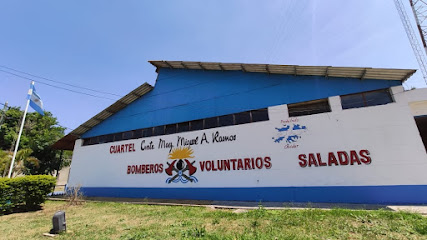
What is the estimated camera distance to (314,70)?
9.07 metres

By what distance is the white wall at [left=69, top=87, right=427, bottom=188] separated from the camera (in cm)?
754

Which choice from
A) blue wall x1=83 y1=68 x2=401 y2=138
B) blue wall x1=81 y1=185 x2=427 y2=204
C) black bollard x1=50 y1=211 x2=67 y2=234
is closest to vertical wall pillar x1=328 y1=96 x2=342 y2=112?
blue wall x1=83 y1=68 x2=401 y2=138

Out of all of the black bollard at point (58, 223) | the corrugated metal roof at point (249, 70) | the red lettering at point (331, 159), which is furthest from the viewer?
the red lettering at point (331, 159)

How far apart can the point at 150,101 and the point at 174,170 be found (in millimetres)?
5240

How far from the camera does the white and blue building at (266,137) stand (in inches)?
306

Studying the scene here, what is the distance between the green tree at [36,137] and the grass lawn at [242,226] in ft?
57.0

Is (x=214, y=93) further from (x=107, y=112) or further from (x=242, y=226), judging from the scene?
(x=107, y=112)

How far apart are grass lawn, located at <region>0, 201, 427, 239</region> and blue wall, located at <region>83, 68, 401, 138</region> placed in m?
5.37

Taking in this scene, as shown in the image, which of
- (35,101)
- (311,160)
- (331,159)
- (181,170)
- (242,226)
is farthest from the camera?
(35,101)

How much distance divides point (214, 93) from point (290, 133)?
4871mm

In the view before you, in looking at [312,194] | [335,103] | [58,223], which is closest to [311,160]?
[312,194]

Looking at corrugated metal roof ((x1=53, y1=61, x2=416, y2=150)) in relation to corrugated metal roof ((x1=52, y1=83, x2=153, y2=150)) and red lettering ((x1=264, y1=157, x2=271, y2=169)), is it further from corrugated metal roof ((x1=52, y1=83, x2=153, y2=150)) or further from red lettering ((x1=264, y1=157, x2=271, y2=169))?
red lettering ((x1=264, y1=157, x2=271, y2=169))

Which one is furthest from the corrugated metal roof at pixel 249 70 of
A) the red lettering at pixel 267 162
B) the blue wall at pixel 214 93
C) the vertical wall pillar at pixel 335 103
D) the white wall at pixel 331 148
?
the red lettering at pixel 267 162

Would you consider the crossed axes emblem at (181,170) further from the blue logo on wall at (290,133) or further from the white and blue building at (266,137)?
the blue logo on wall at (290,133)
